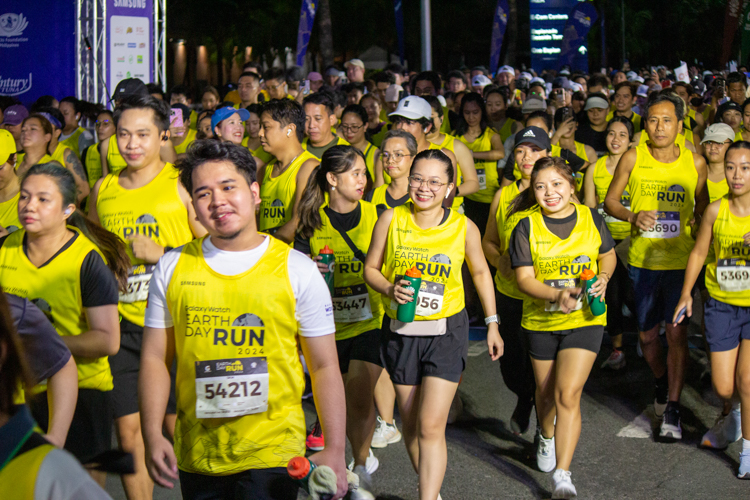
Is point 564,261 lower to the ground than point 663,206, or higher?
lower

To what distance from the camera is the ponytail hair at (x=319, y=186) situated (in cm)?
477

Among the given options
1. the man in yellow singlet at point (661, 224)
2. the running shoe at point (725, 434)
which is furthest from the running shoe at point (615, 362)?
the running shoe at point (725, 434)

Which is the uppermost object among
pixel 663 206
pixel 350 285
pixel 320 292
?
pixel 663 206

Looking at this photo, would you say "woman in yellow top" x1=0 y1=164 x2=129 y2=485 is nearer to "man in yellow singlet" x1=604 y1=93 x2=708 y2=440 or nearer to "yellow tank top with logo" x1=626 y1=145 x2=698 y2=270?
"man in yellow singlet" x1=604 y1=93 x2=708 y2=440

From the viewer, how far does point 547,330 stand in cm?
464

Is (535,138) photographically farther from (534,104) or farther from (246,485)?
(534,104)

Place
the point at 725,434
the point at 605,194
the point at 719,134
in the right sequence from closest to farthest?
the point at 725,434, the point at 719,134, the point at 605,194

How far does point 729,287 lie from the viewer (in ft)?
16.3

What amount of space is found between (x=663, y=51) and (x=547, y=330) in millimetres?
49485

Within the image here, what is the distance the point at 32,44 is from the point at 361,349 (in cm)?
1011

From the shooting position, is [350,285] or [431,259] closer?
[431,259]

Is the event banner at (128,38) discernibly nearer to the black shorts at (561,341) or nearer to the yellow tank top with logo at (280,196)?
the yellow tank top with logo at (280,196)

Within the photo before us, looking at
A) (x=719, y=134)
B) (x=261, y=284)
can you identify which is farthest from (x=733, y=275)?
(x=261, y=284)

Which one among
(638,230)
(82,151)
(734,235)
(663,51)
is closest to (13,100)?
(82,151)
